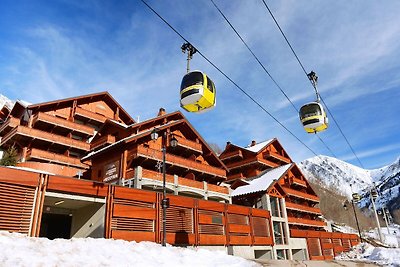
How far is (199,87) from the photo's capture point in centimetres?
1095

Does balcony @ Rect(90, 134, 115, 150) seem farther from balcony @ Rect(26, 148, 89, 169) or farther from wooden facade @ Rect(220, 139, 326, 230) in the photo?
wooden facade @ Rect(220, 139, 326, 230)

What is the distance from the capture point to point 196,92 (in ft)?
35.9

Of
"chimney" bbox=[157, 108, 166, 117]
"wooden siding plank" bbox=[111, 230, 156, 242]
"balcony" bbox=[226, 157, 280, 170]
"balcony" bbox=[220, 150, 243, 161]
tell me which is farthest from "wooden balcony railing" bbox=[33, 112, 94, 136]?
"wooden siding plank" bbox=[111, 230, 156, 242]

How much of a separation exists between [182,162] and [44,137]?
16.8 metres

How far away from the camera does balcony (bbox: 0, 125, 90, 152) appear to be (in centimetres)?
3422

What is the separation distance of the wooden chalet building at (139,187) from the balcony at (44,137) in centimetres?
11

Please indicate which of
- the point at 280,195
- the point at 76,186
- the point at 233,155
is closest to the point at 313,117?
the point at 76,186

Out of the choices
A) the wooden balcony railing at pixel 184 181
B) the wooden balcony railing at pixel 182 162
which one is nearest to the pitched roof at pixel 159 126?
the wooden balcony railing at pixel 182 162

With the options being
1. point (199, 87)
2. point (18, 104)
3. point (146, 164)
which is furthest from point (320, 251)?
point (18, 104)

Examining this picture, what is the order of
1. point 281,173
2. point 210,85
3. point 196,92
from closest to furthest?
point 196,92, point 210,85, point 281,173

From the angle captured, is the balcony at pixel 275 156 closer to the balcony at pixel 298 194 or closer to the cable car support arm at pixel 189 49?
the balcony at pixel 298 194

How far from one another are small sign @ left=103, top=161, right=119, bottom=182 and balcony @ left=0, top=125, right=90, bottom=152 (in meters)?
9.27

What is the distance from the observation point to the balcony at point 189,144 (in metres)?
33.0

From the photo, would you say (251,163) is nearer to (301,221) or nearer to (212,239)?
(301,221)
